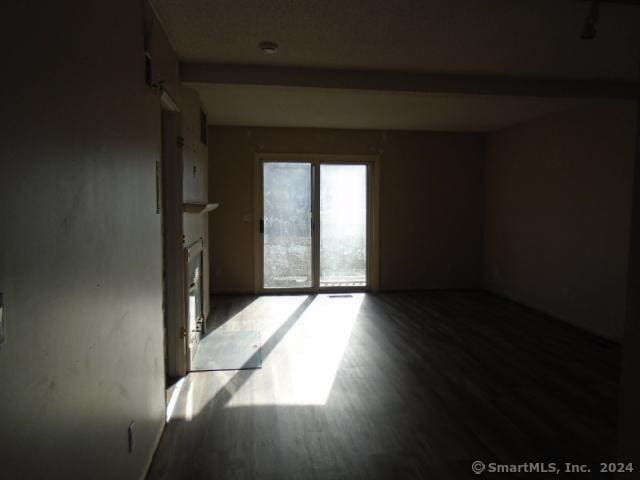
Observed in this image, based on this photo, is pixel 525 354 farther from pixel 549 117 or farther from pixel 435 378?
pixel 549 117

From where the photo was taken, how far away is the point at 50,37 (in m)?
1.20

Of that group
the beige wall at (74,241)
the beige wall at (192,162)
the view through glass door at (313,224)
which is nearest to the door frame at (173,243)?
the beige wall at (192,162)

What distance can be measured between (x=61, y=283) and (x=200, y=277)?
3485 mm

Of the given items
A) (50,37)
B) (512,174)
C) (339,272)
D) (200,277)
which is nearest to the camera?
(50,37)

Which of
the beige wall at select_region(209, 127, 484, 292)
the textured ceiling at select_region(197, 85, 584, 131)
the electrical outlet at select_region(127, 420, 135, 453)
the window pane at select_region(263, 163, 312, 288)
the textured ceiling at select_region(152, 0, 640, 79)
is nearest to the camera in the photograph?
the electrical outlet at select_region(127, 420, 135, 453)

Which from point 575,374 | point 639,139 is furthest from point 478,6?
point 575,374

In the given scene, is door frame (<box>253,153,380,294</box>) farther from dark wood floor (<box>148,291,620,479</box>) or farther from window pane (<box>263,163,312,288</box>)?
dark wood floor (<box>148,291,620,479</box>)

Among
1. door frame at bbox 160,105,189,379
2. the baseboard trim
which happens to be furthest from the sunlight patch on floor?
the baseboard trim

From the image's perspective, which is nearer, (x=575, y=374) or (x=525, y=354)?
(x=575, y=374)

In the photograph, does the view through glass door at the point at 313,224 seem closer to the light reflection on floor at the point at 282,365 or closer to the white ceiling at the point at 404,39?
the light reflection on floor at the point at 282,365

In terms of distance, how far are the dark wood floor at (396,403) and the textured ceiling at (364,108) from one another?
2388 millimetres

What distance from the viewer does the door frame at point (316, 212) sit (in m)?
6.69

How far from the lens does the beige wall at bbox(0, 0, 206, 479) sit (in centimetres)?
102

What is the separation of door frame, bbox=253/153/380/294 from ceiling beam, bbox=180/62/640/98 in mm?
2790
